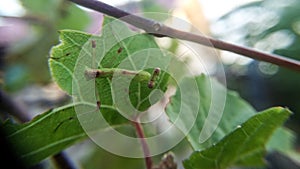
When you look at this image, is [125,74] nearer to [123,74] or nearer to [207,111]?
[123,74]

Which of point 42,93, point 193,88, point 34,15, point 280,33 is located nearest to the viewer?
point 193,88

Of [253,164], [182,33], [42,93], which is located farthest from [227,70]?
[182,33]

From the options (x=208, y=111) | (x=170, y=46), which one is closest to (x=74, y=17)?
(x=170, y=46)

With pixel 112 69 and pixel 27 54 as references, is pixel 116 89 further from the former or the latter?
pixel 27 54

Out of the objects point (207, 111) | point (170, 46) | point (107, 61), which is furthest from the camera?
point (170, 46)

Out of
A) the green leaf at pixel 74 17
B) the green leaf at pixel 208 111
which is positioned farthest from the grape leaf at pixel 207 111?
the green leaf at pixel 74 17

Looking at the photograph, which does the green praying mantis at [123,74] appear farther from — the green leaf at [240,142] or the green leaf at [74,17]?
the green leaf at [74,17]
